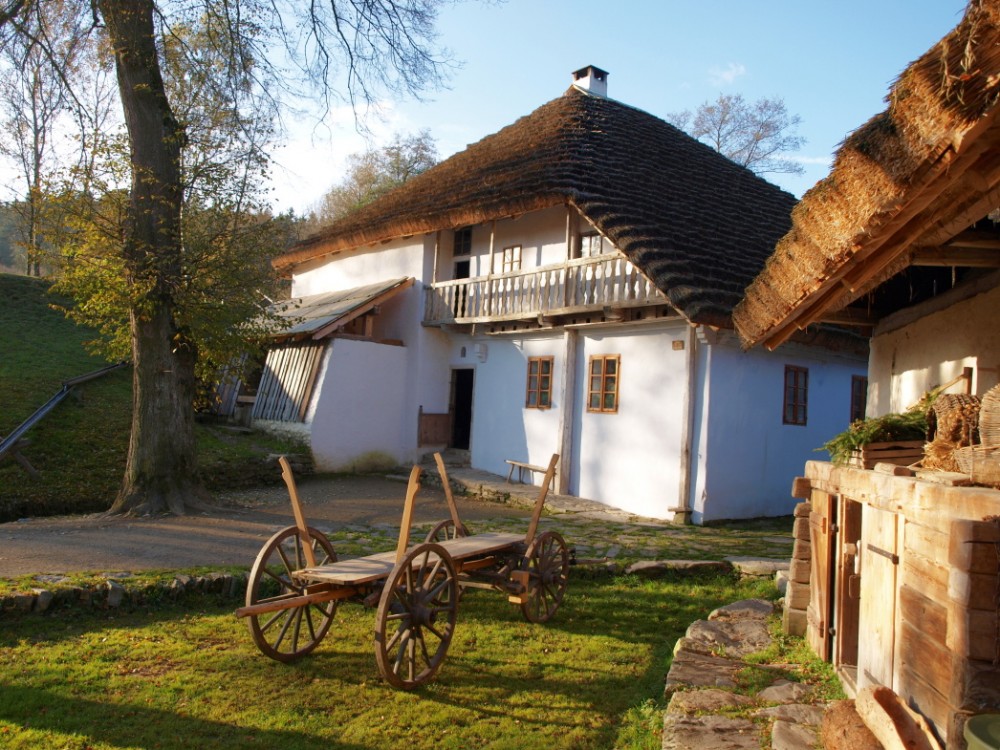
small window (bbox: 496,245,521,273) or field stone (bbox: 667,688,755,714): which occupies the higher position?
small window (bbox: 496,245,521,273)

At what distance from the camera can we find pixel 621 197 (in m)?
12.1

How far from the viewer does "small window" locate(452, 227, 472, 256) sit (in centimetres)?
1580

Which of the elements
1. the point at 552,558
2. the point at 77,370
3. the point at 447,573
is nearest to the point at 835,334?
the point at 552,558

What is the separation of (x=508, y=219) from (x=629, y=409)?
4.82 metres

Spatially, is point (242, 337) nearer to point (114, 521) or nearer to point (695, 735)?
point (114, 521)

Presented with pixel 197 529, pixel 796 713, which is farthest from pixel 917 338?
pixel 197 529

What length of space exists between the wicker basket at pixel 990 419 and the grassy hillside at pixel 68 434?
1111cm

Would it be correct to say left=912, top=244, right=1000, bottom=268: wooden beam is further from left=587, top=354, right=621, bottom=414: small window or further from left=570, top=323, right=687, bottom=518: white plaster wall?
left=587, top=354, right=621, bottom=414: small window

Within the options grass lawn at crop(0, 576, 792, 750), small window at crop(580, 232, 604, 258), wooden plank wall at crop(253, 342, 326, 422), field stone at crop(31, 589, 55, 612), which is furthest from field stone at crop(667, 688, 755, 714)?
wooden plank wall at crop(253, 342, 326, 422)

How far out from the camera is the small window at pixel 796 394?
11.8m

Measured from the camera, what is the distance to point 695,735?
11.7 feet

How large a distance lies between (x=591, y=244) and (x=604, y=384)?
8.15ft

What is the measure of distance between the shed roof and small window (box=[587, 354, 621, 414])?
15.5 feet

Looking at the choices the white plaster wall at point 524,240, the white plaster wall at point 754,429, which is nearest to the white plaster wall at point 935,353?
the white plaster wall at point 754,429
